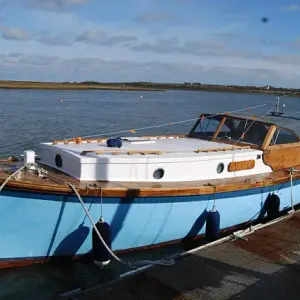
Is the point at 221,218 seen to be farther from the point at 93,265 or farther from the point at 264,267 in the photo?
the point at 93,265

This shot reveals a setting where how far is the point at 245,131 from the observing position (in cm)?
1155

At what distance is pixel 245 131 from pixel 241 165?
1518 mm

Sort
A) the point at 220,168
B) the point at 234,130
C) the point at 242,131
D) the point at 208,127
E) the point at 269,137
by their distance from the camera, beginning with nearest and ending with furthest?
1. the point at 220,168
2. the point at 269,137
3. the point at 242,131
4. the point at 234,130
5. the point at 208,127

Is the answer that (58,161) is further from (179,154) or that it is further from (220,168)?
(220,168)

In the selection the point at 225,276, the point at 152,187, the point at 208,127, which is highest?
the point at 208,127

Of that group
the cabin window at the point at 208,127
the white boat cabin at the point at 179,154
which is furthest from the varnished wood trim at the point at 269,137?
the cabin window at the point at 208,127

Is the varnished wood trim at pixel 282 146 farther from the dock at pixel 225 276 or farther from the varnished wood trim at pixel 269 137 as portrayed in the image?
the dock at pixel 225 276

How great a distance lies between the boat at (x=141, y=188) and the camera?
8008mm

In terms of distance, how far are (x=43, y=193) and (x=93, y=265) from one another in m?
2.25

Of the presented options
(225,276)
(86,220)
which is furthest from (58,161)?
(225,276)

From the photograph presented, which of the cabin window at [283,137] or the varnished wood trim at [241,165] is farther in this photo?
the cabin window at [283,137]

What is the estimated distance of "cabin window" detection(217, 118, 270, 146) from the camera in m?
11.3

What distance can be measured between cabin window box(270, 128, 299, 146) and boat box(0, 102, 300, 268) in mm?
27

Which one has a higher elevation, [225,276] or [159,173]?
[159,173]
